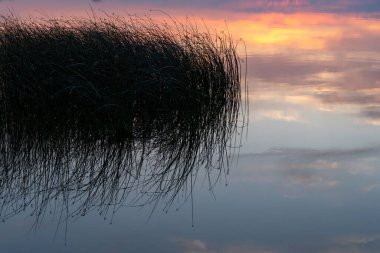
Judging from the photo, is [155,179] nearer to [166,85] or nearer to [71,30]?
[166,85]

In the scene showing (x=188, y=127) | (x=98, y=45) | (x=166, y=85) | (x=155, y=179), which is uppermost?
(x=98, y=45)

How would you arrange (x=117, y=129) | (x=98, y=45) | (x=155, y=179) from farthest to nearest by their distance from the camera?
1. (x=98, y=45)
2. (x=117, y=129)
3. (x=155, y=179)

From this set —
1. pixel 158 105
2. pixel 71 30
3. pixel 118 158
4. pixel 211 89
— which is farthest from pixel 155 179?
pixel 71 30

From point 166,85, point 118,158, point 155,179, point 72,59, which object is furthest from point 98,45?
point 155,179

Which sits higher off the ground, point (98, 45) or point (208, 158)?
point (98, 45)

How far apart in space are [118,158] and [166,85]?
1022mm

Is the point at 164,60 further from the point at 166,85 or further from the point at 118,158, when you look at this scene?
the point at 118,158

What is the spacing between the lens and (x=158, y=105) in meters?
6.39

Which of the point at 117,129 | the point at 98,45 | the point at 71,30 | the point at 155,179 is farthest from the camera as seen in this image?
the point at 71,30

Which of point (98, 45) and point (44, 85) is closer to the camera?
point (44, 85)

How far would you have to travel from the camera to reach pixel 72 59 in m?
6.09

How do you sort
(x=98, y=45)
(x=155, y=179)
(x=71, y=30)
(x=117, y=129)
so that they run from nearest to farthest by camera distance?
(x=155, y=179) < (x=117, y=129) < (x=98, y=45) < (x=71, y=30)

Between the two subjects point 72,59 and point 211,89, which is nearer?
point 72,59

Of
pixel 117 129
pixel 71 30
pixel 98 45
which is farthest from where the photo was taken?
pixel 71 30
